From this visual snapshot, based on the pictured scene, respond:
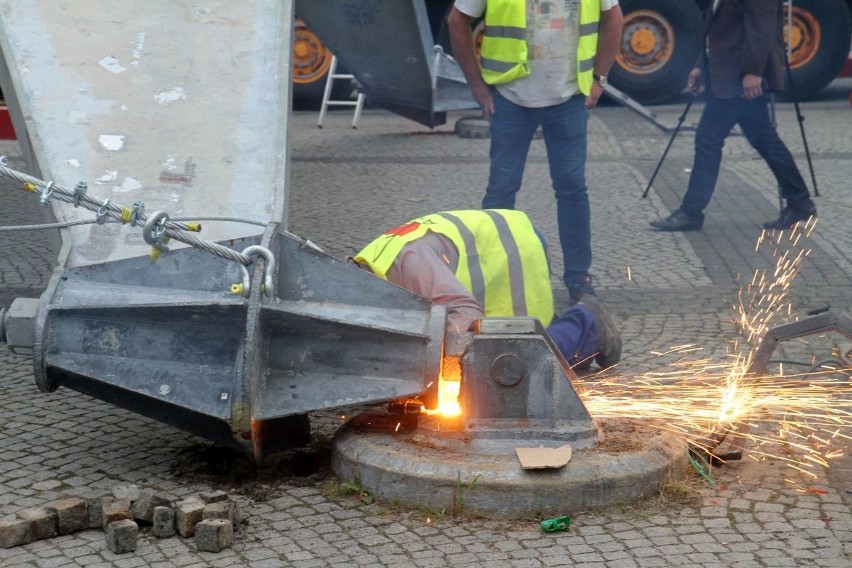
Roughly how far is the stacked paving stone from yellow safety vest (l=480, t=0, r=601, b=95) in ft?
10.4

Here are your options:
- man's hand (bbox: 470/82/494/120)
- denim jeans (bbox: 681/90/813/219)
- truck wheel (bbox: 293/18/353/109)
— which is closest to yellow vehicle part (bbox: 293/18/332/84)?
truck wheel (bbox: 293/18/353/109)

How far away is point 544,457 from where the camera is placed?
3.86 m

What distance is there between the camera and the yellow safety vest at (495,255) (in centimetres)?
475

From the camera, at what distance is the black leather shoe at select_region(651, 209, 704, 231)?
318 inches

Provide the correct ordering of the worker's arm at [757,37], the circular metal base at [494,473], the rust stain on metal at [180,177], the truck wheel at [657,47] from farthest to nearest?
1. the truck wheel at [657,47]
2. the worker's arm at [757,37]
3. the rust stain on metal at [180,177]
4. the circular metal base at [494,473]

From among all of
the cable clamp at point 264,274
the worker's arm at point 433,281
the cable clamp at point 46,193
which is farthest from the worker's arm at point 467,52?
the cable clamp at point 46,193

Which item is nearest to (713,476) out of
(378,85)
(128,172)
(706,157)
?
(128,172)

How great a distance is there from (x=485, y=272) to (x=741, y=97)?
3.60 metres

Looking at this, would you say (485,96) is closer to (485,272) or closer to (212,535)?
(485,272)

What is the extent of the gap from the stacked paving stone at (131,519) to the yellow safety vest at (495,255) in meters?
1.22

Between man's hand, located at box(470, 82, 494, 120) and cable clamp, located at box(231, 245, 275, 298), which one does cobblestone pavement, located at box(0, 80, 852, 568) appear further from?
man's hand, located at box(470, 82, 494, 120)

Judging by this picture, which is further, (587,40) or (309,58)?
(309,58)

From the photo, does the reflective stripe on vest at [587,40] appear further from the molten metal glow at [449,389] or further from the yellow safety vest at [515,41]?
the molten metal glow at [449,389]

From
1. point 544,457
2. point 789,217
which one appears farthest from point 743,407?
point 789,217
